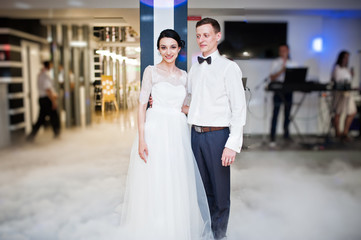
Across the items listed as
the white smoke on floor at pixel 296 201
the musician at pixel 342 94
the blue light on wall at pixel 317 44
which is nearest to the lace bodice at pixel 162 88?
the white smoke on floor at pixel 296 201

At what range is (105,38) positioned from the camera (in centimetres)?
225

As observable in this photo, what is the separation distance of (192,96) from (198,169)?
1.56 feet

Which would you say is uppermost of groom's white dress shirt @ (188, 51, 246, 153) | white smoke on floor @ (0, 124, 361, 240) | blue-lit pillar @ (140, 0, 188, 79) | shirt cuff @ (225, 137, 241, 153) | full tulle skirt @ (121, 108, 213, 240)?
blue-lit pillar @ (140, 0, 188, 79)

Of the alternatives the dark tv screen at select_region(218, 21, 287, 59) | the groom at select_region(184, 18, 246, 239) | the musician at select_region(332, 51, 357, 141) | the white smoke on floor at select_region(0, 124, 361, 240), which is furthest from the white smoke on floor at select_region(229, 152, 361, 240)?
the dark tv screen at select_region(218, 21, 287, 59)

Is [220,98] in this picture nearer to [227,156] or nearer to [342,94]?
[227,156]

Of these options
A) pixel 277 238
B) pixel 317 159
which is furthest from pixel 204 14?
pixel 317 159

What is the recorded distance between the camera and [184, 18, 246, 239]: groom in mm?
1870

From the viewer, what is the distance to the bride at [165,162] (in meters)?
1.97

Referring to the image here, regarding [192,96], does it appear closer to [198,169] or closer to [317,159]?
[198,169]

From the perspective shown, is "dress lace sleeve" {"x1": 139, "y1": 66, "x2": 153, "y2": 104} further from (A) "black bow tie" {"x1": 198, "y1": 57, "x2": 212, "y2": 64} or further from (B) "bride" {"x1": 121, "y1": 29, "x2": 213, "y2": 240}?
(A) "black bow tie" {"x1": 198, "y1": 57, "x2": 212, "y2": 64}

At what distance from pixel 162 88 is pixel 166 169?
511mm

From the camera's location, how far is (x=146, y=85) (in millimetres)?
1979

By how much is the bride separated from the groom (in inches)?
3.6

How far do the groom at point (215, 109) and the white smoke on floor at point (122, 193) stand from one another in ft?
1.01
